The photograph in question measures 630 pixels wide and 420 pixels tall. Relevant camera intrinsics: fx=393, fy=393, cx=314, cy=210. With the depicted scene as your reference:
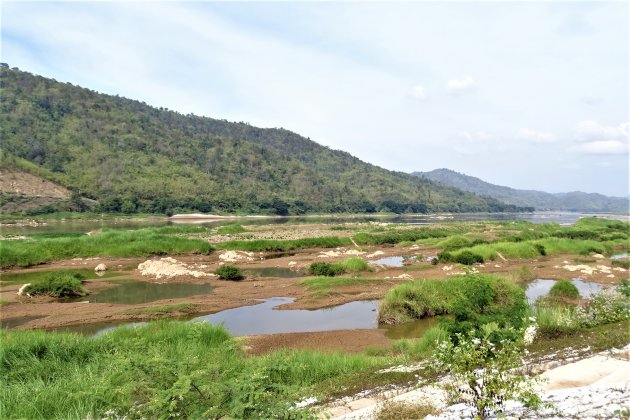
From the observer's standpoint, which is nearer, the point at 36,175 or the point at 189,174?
the point at 36,175

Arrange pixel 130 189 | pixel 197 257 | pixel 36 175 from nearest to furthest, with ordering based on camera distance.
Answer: pixel 197 257
pixel 36 175
pixel 130 189

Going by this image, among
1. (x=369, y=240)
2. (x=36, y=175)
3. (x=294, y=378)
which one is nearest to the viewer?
(x=294, y=378)

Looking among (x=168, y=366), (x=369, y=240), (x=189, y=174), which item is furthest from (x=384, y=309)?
(x=189, y=174)

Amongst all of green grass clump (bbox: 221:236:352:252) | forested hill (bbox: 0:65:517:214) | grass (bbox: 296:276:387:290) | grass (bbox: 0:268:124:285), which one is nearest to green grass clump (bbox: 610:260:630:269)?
grass (bbox: 296:276:387:290)

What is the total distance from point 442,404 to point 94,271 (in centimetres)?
3456

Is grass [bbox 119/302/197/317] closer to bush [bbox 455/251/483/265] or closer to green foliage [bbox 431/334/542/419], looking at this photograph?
green foliage [bbox 431/334/542/419]

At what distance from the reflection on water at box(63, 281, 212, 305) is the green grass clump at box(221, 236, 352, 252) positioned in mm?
16824

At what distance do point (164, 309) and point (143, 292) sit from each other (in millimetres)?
7021

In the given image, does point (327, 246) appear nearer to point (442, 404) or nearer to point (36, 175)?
point (442, 404)

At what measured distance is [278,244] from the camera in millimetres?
48219

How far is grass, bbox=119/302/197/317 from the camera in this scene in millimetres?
20922

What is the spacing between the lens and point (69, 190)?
129375 mm

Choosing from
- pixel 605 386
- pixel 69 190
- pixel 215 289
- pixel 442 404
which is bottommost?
pixel 215 289

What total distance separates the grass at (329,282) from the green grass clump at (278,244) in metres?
18.7
